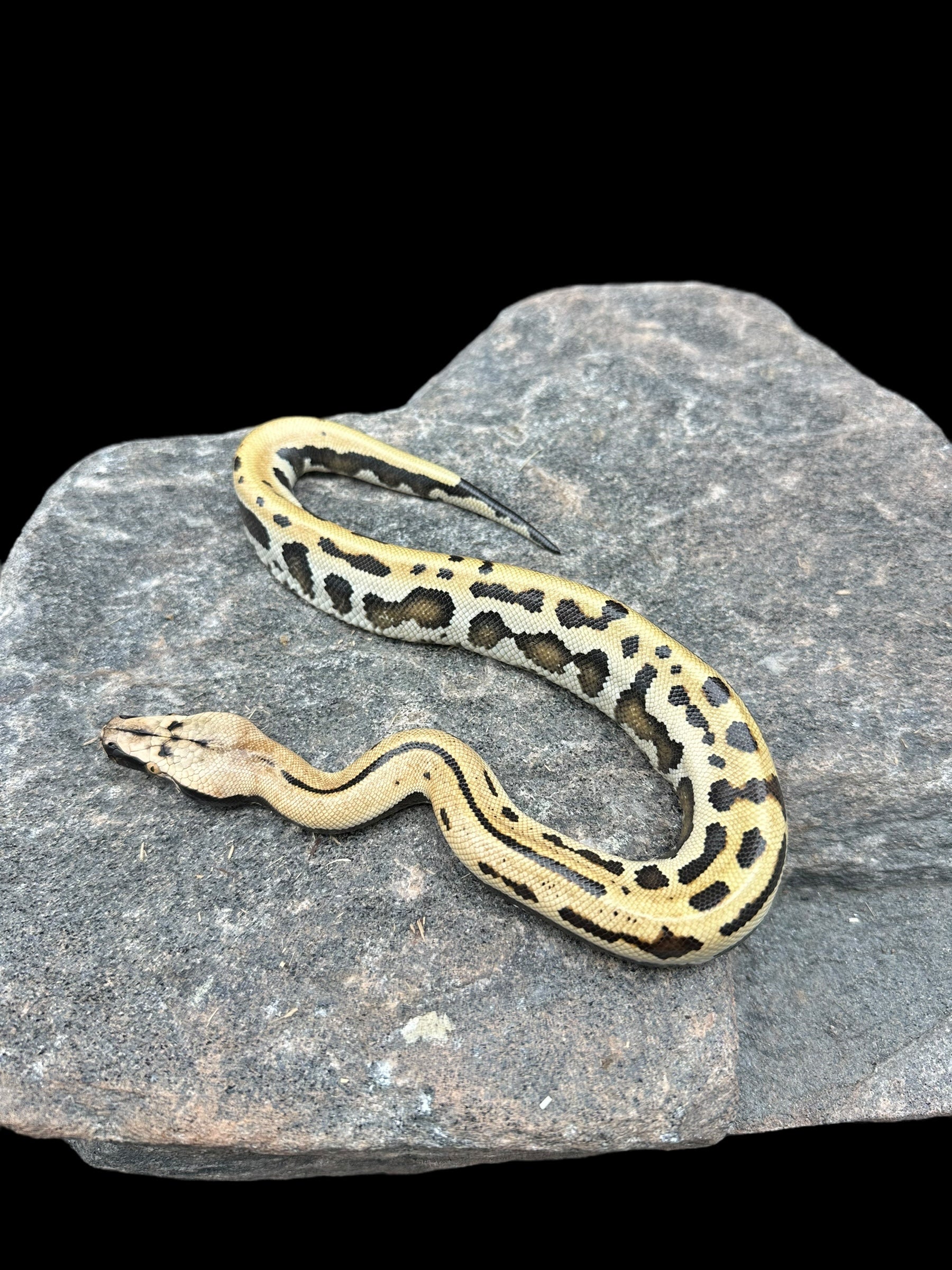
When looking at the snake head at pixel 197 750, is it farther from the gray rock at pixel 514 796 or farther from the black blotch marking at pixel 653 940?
the black blotch marking at pixel 653 940

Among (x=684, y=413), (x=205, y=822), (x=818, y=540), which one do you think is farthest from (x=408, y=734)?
(x=684, y=413)

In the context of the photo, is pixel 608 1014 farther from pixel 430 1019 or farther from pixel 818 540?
pixel 818 540

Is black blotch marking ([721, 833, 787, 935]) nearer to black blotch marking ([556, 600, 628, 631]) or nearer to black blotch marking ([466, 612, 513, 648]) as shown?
black blotch marking ([556, 600, 628, 631])

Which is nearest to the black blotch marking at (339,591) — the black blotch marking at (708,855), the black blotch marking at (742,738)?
the black blotch marking at (742,738)

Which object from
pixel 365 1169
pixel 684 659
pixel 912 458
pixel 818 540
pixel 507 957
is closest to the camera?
pixel 507 957

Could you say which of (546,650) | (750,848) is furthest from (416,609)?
(750,848)

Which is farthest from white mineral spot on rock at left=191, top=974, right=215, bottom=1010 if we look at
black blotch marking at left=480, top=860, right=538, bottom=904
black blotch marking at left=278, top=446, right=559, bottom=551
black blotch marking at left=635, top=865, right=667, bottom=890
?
black blotch marking at left=278, top=446, right=559, bottom=551
